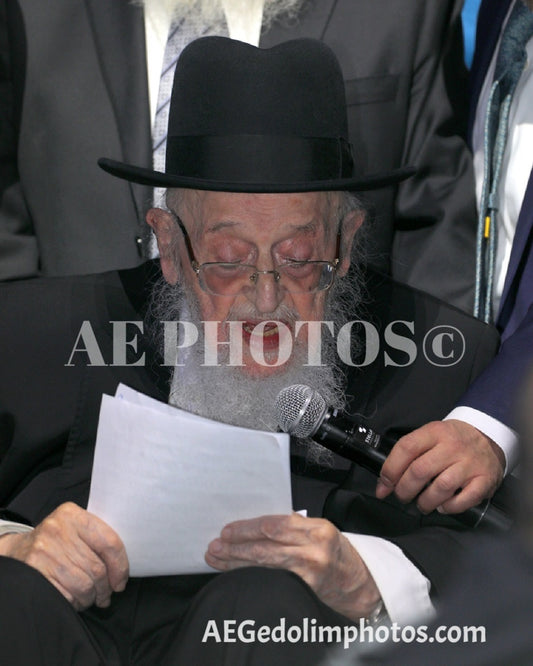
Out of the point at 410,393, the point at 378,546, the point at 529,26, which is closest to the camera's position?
the point at 378,546

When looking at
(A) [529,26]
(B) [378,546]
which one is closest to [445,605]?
(B) [378,546]

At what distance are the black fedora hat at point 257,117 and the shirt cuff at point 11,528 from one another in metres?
0.97

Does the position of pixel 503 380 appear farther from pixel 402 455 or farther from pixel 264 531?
pixel 264 531

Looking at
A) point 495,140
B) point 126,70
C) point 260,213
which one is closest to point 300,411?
point 260,213

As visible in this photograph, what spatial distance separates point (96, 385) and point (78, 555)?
2.63 ft

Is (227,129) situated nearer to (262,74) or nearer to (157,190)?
(262,74)

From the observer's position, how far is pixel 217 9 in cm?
418

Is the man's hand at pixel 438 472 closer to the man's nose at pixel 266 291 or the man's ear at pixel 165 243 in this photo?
the man's nose at pixel 266 291

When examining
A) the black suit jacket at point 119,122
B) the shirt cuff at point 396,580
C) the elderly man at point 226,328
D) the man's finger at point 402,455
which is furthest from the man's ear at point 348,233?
the shirt cuff at point 396,580

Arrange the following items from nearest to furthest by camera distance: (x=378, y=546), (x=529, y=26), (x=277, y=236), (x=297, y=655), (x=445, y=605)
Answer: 1. (x=445, y=605)
2. (x=297, y=655)
3. (x=378, y=546)
4. (x=277, y=236)
5. (x=529, y=26)

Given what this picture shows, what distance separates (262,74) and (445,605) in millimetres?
2099

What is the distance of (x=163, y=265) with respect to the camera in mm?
3734

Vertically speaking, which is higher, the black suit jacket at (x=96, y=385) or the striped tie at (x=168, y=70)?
the striped tie at (x=168, y=70)

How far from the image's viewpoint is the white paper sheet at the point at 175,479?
113 inches
